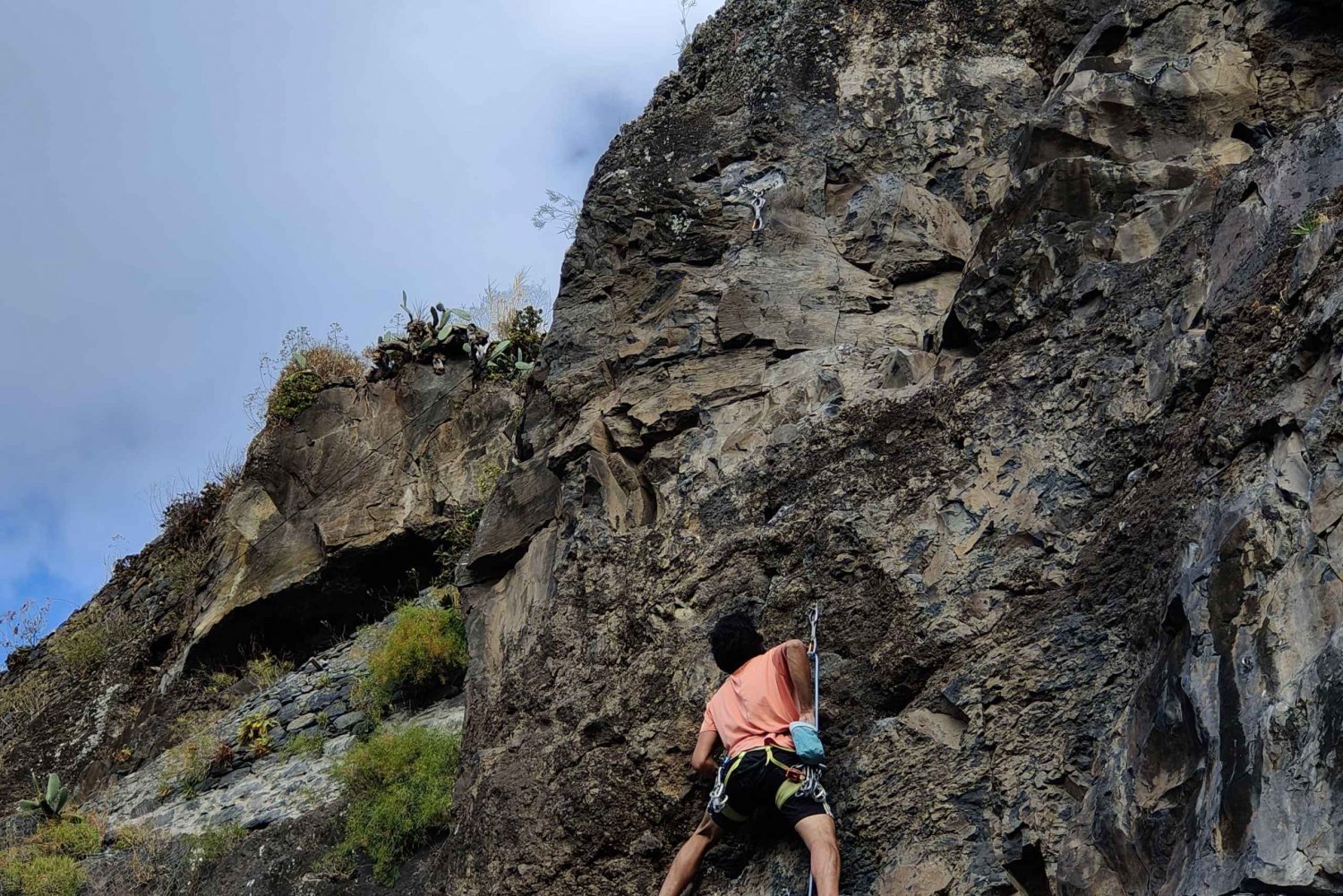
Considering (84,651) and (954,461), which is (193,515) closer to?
(84,651)

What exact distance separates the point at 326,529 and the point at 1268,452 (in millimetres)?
13574

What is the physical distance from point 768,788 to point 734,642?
3.30ft

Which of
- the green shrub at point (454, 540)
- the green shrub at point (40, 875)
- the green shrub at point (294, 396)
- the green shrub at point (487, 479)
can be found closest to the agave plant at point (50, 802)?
the green shrub at point (40, 875)

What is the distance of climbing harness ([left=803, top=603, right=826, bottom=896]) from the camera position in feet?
23.3

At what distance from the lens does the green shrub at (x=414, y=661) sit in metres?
14.1

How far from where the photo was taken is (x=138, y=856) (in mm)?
12719

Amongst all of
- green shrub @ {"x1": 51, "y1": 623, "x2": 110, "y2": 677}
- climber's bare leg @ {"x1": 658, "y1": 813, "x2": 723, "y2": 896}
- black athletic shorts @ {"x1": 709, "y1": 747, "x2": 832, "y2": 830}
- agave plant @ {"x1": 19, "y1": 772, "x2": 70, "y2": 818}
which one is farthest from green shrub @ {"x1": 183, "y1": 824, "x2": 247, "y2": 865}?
green shrub @ {"x1": 51, "y1": 623, "x2": 110, "y2": 677}

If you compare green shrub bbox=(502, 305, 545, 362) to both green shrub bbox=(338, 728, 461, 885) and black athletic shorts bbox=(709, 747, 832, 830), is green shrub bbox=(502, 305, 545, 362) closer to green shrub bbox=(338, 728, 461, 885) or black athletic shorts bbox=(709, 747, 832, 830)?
green shrub bbox=(338, 728, 461, 885)

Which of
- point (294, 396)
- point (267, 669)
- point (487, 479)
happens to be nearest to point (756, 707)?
point (487, 479)

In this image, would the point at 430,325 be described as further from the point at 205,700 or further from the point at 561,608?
the point at 561,608

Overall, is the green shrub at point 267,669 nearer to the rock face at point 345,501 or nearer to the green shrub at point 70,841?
the rock face at point 345,501

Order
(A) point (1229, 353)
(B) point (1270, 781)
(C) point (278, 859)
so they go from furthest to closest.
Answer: (C) point (278, 859), (A) point (1229, 353), (B) point (1270, 781)

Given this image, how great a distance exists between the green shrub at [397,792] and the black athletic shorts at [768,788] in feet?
→ 12.2

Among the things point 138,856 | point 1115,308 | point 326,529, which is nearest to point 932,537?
point 1115,308
